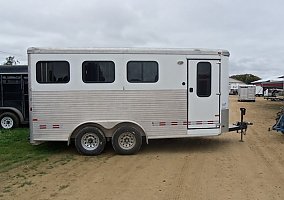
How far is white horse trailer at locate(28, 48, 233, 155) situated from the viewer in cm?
994

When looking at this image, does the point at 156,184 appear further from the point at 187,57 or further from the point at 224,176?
the point at 187,57

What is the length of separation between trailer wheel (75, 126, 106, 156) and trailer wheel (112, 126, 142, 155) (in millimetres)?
343

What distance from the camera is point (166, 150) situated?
10.7 meters

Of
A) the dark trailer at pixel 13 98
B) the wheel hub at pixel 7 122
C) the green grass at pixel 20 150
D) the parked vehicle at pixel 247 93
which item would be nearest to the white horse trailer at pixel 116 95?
the green grass at pixel 20 150

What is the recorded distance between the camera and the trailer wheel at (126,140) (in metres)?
10.1

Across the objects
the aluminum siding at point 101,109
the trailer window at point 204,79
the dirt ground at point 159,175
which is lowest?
the dirt ground at point 159,175

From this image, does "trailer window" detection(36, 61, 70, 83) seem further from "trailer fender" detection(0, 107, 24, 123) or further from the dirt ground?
"trailer fender" detection(0, 107, 24, 123)

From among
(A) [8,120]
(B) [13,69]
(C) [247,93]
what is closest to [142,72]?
(B) [13,69]

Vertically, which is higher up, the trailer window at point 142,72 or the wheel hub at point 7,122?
the trailer window at point 142,72

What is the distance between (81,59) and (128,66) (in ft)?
4.00

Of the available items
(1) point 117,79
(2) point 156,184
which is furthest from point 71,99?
(2) point 156,184

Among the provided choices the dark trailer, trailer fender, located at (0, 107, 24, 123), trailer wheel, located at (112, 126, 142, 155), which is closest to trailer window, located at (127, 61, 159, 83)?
trailer wheel, located at (112, 126, 142, 155)

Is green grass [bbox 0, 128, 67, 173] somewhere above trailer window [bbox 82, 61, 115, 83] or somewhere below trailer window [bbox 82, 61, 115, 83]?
below

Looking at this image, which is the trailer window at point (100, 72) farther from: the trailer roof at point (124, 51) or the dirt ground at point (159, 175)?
the dirt ground at point (159, 175)
